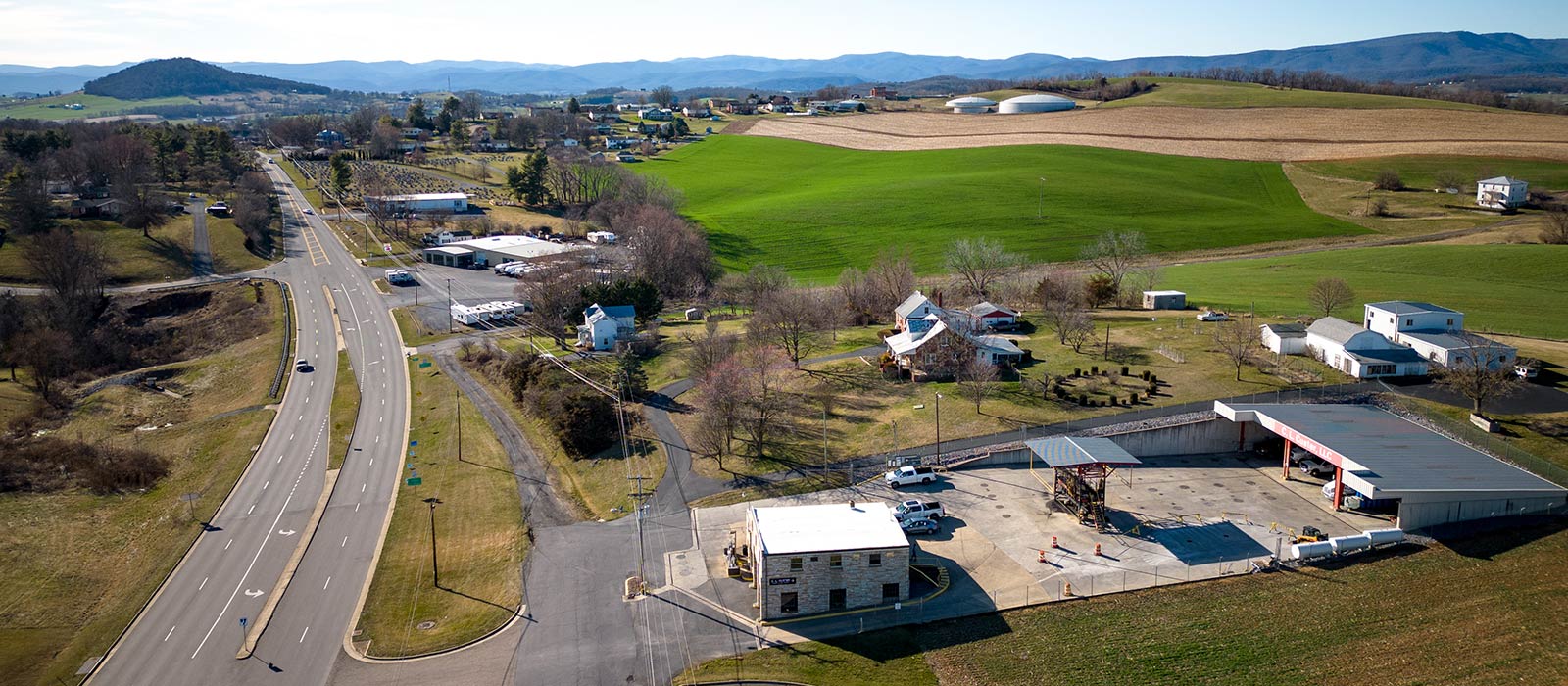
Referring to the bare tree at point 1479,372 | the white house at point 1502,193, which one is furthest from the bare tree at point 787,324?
the white house at point 1502,193

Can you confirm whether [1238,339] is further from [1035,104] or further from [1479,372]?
[1035,104]

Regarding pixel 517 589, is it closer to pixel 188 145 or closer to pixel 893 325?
pixel 893 325

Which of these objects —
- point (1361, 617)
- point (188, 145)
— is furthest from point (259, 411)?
point (188, 145)

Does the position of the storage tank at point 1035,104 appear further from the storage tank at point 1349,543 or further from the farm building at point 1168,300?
the storage tank at point 1349,543

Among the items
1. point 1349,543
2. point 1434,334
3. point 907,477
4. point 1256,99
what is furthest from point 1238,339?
point 1256,99

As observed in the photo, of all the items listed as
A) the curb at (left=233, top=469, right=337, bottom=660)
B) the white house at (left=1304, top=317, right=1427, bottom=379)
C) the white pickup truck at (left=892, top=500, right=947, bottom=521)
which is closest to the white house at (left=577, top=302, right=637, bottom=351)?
the curb at (left=233, top=469, right=337, bottom=660)

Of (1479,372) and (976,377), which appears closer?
(1479,372)
